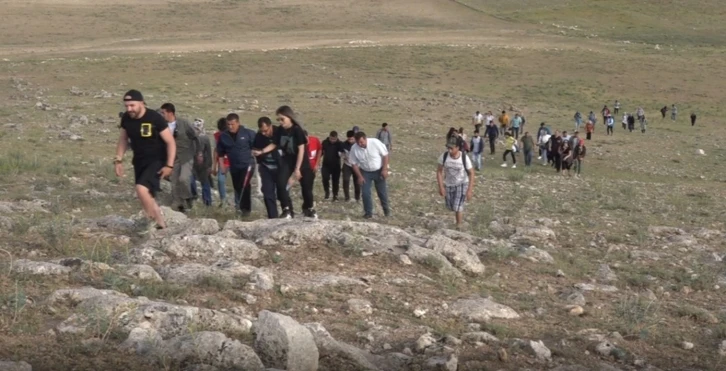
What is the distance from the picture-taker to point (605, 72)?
199 feet

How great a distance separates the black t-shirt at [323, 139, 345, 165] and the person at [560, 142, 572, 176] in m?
10.5

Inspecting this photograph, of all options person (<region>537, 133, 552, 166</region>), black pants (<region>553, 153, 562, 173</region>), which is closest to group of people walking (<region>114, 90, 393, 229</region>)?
black pants (<region>553, 153, 562, 173</region>)

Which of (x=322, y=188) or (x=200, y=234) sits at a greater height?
(x=200, y=234)

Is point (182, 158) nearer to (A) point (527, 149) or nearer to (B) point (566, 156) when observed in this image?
(B) point (566, 156)

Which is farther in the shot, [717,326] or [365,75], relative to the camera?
[365,75]

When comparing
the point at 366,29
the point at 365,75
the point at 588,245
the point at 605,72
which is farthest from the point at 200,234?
the point at 366,29

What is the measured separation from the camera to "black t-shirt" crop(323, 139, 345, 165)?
57.6 ft

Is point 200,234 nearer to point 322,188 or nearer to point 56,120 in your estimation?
point 322,188

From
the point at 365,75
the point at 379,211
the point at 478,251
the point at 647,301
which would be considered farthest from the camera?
the point at 365,75

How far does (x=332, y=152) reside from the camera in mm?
17656

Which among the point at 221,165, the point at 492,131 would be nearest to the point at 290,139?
the point at 221,165

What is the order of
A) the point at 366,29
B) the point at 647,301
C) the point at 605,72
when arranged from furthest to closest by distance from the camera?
the point at 366,29, the point at 605,72, the point at 647,301

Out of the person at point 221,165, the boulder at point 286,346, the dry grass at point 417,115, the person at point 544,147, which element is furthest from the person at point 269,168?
the person at point 544,147

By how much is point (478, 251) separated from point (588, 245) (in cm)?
289
